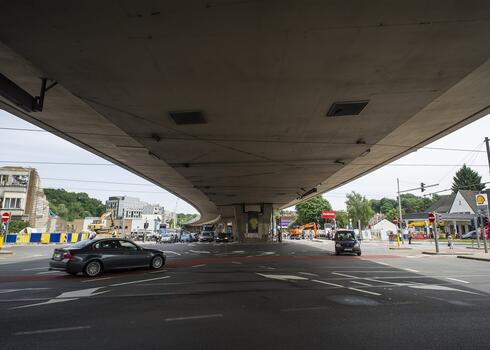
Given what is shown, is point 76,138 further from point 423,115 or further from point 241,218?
point 241,218

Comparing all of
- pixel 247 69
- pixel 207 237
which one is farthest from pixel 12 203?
pixel 247 69

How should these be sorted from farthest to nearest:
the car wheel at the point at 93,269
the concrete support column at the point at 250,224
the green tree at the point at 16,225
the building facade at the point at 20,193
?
1. the building facade at the point at 20,193
2. the green tree at the point at 16,225
3. the concrete support column at the point at 250,224
4. the car wheel at the point at 93,269

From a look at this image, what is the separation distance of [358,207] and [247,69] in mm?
59582

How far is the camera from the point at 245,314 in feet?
22.6

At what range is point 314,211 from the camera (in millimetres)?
101188

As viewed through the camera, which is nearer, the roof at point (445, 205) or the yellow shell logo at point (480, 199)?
the yellow shell logo at point (480, 199)

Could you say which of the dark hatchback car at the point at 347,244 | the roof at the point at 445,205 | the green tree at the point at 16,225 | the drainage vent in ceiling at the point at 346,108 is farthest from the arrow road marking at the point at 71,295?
the roof at the point at 445,205

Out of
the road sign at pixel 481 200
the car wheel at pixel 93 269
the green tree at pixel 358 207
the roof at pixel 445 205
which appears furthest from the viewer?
the roof at pixel 445 205

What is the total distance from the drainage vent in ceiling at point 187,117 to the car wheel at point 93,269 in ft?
22.3

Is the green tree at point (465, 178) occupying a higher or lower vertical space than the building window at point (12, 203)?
higher

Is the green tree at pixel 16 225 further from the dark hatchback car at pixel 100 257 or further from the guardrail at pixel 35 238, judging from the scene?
the dark hatchback car at pixel 100 257

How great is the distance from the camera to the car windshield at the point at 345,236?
25.8m

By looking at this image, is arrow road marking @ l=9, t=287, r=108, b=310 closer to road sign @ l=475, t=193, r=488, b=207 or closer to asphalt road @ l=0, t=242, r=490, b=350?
asphalt road @ l=0, t=242, r=490, b=350

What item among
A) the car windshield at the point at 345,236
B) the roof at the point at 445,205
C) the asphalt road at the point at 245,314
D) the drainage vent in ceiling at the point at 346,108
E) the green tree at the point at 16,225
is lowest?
the asphalt road at the point at 245,314
